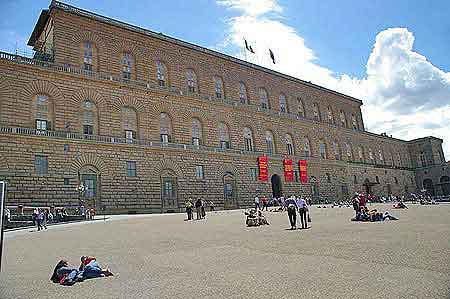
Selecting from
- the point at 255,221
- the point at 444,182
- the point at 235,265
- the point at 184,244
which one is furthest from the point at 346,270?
the point at 444,182

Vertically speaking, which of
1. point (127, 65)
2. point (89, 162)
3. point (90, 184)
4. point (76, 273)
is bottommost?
point (76, 273)

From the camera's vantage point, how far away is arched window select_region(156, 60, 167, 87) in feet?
112

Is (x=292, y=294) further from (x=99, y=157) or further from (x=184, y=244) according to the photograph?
(x=99, y=157)

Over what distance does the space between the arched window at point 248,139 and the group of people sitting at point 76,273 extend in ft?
106

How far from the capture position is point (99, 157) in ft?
90.3

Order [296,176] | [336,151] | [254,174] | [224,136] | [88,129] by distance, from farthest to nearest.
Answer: [336,151] → [296,176] → [254,174] → [224,136] → [88,129]

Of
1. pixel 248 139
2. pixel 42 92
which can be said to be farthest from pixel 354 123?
pixel 42 92

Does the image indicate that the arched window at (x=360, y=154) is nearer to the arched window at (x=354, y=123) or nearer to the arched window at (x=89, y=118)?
the arched window at (x=354, y=123)

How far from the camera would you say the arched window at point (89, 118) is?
28.2 metres

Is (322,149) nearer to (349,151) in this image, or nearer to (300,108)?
(300,108)

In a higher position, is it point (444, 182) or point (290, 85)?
point (290, 85)

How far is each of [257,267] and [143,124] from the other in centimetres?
2614

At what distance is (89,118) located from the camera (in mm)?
28547

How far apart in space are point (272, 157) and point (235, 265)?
33.9 meters
